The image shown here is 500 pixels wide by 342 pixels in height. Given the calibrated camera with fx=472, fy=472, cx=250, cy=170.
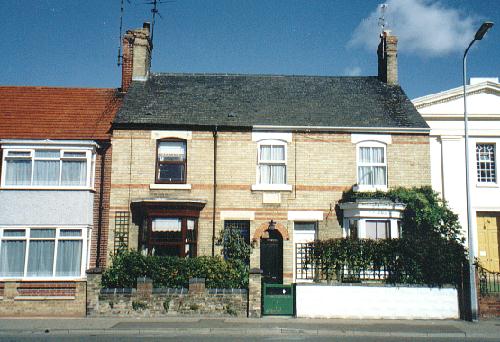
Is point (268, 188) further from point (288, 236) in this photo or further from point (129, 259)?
point (129, 259)

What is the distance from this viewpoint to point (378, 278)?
15.9 m

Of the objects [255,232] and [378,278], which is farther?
[255,232]

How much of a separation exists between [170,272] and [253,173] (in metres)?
5.60

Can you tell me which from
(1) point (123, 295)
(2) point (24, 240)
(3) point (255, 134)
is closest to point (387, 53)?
(3) point (255, 134)

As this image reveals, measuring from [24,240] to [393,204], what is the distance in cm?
1403

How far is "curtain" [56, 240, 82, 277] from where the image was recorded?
17.5 m

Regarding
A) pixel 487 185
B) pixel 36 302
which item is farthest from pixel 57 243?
pixel 487 185

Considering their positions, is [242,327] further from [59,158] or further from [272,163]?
[59,158]

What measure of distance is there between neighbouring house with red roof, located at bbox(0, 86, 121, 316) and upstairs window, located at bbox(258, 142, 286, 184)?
20.4ft

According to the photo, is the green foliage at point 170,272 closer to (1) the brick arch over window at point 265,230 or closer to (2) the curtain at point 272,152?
(1) the brick arch over window at point 265,230

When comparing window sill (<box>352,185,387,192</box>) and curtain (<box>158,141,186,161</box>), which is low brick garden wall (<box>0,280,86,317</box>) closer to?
curtain (<box>158,141,186,161</box>)

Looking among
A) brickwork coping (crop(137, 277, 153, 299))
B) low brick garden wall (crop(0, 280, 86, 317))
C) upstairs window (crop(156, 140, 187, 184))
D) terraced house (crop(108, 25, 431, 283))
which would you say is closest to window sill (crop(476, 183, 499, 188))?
terraced house (crop(108, 25, 431, 283))

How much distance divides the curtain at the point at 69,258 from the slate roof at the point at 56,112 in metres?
4.35

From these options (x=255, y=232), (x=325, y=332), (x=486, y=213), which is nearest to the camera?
(x=325, y=332)
